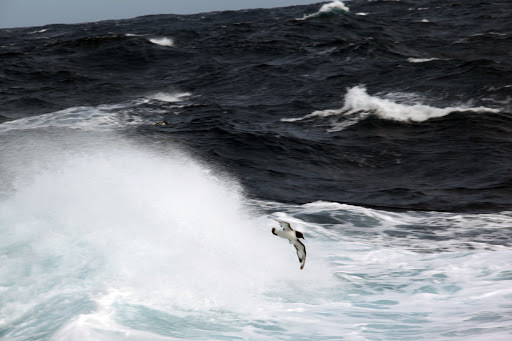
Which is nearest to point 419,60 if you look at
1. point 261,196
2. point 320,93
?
point 320,93

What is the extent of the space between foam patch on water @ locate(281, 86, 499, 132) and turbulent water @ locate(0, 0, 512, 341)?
0.30ft

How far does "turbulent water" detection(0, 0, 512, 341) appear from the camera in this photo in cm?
849

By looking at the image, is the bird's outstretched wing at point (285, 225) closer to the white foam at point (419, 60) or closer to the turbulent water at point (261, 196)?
the turbulent water at point (261, 196)

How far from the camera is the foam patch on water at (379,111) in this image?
19359 millimetres

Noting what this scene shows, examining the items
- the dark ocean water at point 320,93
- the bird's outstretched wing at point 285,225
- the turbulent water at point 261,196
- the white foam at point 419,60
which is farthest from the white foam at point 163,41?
the bird's outstretched wing at point 285,225

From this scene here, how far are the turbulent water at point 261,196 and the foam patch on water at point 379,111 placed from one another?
9 cm

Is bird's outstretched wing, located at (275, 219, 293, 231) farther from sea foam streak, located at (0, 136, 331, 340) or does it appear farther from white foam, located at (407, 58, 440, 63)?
white foam, located at (407, 58, 440, 63)

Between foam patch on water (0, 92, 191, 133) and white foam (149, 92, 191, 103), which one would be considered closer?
foam patch on water (0, 92, 191, 133)

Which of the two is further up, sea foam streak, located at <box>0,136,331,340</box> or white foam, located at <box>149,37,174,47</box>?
white foam, located at <box>149,37,174,47</box>

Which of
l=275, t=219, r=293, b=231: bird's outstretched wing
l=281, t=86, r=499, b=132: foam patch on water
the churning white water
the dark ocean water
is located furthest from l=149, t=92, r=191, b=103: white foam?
l=275, t=219, r=293, b=231: bird's outstretched wing

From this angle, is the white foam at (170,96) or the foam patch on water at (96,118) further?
the white foam at (170,96)

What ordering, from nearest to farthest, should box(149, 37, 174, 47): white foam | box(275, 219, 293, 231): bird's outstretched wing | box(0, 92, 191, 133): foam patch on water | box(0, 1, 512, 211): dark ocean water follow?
box(275, 219, 293, 231): bird's outstretched wing, box(0, 1, 512, 211): dark ocean water, box(0, 92, 191, 133): foam patch on water, box(149, 37, 174, 47): white foam

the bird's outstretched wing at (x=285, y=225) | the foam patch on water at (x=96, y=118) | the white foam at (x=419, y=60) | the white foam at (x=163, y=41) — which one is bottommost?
the bird's outstretched wing at (x=285, y=225)

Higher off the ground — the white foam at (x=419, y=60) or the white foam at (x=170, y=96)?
the white foam at (x=419, y=60)
